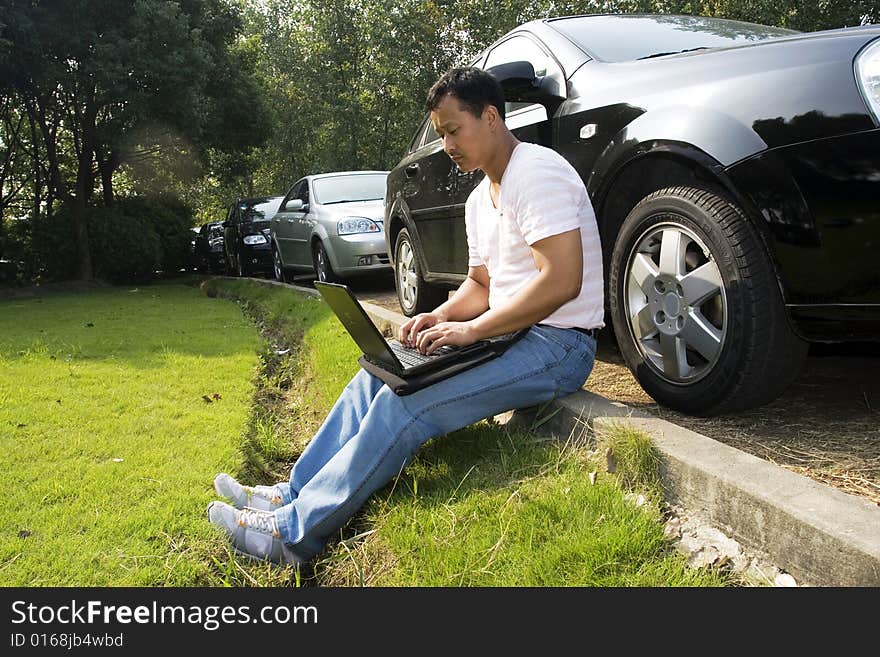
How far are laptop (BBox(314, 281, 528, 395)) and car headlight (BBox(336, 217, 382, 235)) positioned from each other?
621 centimetres

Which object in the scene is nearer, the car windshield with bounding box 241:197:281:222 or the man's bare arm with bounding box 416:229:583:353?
the man's bare arm with bounding box 416:229:583:353

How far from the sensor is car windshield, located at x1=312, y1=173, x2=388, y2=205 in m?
10.1

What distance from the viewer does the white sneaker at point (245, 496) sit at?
2898mm

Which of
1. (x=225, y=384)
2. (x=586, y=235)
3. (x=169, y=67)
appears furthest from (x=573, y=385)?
(x=169, y=67)

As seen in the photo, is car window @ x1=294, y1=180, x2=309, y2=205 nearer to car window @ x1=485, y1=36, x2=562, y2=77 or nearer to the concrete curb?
car window @ x1=485, y1=36, x2=562, y2=77

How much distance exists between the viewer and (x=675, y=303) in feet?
9.56

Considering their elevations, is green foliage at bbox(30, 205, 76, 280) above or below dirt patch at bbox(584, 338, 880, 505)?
above

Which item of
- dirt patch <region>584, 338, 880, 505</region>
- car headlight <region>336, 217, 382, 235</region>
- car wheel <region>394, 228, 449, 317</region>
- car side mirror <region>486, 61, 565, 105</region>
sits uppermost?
car side mirror <region>486, 61, 565, 105</region>

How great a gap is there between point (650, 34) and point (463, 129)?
1.54m

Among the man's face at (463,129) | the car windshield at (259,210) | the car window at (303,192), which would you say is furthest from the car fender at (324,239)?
the man's face at (463,129)

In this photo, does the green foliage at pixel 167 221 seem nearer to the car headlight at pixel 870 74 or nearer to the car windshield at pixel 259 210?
the car windshield at pixel 259 210

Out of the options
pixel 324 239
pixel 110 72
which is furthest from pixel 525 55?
pixel 110 72

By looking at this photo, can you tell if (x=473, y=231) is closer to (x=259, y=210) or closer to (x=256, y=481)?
(x=256, y=481)

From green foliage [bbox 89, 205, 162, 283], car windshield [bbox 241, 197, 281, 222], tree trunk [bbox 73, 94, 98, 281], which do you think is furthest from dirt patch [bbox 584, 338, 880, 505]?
tree trunk [bbox 73, 94, 98, 281]
